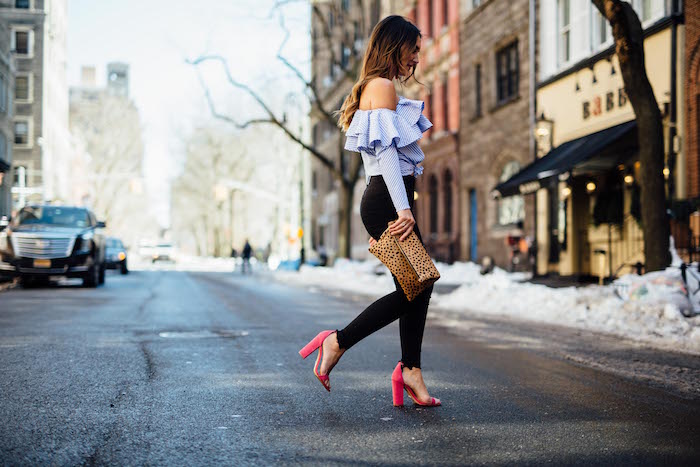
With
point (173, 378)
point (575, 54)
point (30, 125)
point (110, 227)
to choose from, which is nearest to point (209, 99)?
point (575, 54)

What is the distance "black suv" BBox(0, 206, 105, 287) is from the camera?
59.3 feet

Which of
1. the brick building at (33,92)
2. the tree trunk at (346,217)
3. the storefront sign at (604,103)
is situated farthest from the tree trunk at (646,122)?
the brick building at (33,92)

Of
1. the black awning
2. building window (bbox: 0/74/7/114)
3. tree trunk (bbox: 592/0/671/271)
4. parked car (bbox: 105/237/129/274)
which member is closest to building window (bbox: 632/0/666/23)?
the black awning

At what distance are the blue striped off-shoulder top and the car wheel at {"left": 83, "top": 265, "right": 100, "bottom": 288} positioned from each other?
15515 mm

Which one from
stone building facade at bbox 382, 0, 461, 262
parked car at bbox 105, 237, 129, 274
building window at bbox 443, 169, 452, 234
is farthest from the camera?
parked car at bbox 105, 237, 129, 274

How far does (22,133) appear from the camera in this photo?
61938mm

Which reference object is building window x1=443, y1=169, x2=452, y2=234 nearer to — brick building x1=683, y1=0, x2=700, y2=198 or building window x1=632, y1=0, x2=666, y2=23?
building window x1=632, y1=0, x2=666, y2=23

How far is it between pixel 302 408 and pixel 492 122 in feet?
73.5

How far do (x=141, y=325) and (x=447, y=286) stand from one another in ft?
36.9

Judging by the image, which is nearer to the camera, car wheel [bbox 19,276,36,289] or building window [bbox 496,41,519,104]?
Answer: car wheel [bbox 19,276,36,289]

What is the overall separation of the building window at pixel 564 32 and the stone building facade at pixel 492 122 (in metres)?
1.54

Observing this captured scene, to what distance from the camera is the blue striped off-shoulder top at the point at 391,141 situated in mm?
4586

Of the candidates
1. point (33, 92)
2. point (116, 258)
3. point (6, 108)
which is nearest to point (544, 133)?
point (116, 258)

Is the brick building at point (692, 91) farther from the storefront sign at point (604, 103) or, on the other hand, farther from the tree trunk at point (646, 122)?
the tree trunk at point (646, 122)
